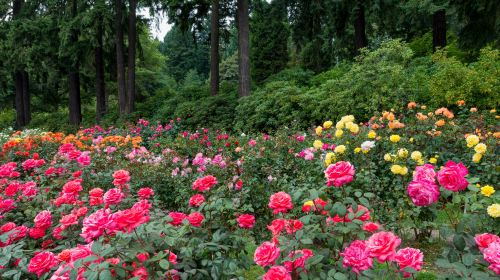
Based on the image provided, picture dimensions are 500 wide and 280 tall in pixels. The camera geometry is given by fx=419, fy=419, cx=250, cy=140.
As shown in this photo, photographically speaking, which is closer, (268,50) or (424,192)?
(424,192)

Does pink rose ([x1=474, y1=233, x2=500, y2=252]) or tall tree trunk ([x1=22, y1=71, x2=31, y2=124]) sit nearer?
pink rose ([x1=474, y1=233, x2=500, y2=252])

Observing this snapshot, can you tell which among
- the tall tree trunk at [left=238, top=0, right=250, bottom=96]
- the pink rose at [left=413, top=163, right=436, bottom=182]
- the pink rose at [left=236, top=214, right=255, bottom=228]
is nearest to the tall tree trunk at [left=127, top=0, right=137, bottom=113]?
the tall tree trunk at [left=238, top=0, right=250, bottom=96]

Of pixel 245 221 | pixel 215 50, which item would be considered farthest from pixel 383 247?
pixel 215 50

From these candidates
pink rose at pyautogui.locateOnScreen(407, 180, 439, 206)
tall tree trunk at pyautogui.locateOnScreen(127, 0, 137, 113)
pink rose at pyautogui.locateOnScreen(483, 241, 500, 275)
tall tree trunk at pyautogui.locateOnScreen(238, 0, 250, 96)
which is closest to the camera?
pink rose at pyautogui.locateOnScreen(483, 241, 500, 275)

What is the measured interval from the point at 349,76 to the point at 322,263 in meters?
7.96

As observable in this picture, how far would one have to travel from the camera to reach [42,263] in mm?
1863

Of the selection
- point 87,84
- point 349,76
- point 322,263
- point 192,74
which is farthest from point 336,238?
point 192,74

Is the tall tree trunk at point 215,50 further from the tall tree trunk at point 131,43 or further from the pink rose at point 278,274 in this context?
the pink rose at point 278,274

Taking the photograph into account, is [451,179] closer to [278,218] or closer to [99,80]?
[278,218]

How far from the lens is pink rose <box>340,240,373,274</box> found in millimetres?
1526

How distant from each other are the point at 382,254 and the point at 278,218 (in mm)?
1535

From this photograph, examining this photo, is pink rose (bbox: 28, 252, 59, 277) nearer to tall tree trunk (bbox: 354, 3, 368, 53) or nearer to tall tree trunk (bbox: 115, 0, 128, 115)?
tall tree trunk (bbox: 354, 3, 368, 53)

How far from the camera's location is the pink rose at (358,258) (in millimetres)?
1526

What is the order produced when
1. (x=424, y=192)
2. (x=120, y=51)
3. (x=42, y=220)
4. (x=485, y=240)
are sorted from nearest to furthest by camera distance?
1. (x=485, y=240)
2. (x=424, y=192)
3. (x=42, y=220)
4. (x=120, y=51)
